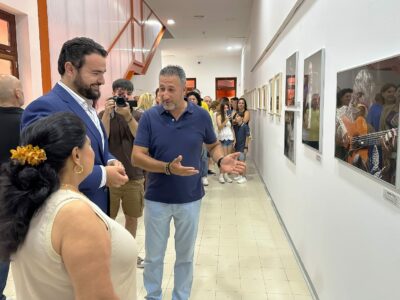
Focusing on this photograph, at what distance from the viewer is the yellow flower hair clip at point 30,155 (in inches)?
37.7

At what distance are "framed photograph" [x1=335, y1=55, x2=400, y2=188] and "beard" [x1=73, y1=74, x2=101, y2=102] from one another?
1344 millimetres

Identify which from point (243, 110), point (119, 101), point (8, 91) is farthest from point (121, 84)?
point (243, 110)

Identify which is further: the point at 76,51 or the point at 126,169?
the point at 126,169

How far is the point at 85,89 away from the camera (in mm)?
1720

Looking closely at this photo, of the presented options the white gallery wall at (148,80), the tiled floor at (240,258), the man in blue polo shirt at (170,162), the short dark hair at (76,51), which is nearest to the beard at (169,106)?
the man in blue polo shirt at (170,162)

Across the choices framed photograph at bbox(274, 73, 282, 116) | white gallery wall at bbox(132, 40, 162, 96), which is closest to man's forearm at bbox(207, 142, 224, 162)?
framed photograph at bbox(274, 73, 282, 116)

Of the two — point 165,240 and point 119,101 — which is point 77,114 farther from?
point 119,101

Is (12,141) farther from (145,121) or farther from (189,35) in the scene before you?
(189,35)

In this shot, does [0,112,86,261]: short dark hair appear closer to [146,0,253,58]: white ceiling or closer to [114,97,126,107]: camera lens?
[114,97,126,107]: camera lens

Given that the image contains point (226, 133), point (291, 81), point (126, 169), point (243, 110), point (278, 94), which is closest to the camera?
point (126, 169)

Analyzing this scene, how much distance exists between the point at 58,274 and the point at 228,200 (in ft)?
15.5

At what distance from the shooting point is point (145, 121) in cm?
230

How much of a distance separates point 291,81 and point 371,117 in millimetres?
2052

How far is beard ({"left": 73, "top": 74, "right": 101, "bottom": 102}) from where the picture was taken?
5.59 ft
